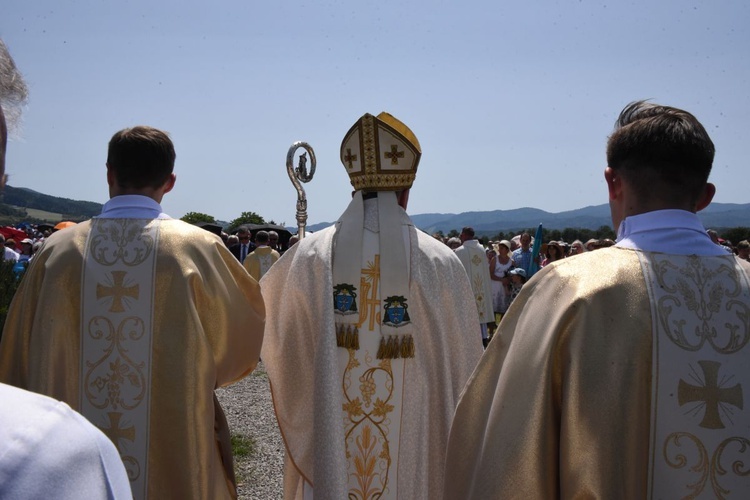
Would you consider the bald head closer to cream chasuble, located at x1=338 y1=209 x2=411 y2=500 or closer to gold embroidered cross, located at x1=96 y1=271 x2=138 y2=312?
gold embroidered cross, located at x1=96 y1=271 x2=138 y2=312

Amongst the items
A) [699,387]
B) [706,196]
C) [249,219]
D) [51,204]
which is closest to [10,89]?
[699,387]

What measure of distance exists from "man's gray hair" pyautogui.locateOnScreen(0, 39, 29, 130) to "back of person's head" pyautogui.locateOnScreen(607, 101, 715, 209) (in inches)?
70.1

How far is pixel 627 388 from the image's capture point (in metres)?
2.14

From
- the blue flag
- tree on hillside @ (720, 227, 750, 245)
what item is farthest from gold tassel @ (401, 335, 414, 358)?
tree on hillside @ (720, 227, 750, 245)

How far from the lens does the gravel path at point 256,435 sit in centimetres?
632

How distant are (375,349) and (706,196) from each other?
78.5 inches

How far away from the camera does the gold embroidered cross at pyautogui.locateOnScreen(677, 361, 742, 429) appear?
84.5 inches

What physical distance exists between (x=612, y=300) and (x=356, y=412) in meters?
2.00

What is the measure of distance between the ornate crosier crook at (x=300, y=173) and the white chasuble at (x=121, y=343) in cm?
170

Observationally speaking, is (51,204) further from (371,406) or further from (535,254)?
(371,406)

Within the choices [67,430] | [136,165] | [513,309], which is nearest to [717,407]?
[513,309]

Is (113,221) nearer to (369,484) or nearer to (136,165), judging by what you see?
(136,165)

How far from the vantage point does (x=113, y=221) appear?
3.74m

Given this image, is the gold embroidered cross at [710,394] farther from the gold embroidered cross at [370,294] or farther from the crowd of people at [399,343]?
the gold embroidered cross at [370,294]
